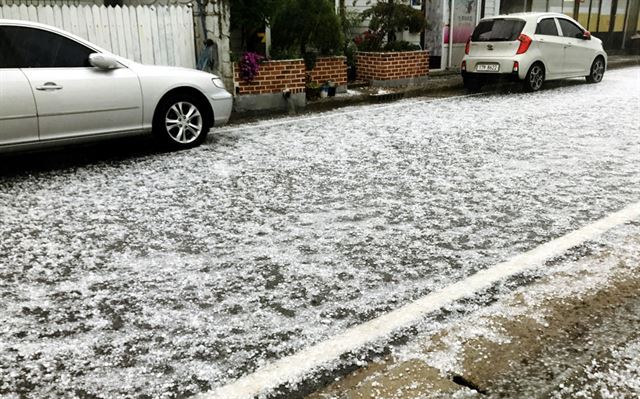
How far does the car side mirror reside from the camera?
21.5ft

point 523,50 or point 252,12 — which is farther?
point 523,50

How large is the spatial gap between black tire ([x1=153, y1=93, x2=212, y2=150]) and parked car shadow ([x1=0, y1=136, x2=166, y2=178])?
9.2 inches

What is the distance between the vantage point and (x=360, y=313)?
325cm

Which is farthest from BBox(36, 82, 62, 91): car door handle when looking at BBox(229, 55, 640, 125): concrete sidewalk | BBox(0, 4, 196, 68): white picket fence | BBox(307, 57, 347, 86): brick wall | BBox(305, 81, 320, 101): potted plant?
BBox(307, 57, 347, 86): brick wall

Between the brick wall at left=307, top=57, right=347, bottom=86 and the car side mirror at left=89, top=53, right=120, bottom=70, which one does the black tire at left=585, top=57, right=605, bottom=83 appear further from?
the car side mirror at left=89, top=53, right=120, bottom=70

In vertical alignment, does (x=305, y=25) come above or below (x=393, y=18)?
below

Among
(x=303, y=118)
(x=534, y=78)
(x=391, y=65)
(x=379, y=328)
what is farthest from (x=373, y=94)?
(x=379, y=328)

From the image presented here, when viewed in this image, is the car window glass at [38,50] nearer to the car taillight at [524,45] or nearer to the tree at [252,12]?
the tree at [252,12]

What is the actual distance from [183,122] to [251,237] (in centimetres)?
355

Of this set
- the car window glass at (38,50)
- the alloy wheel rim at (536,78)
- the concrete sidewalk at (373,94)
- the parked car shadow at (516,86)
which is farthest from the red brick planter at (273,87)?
the alloy wheel rim at (536,78)

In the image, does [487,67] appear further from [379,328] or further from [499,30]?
[379,328]

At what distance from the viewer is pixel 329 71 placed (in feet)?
39.8

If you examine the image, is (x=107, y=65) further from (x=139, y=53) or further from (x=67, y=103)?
(x=139, y=53)

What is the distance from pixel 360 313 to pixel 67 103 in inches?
184
